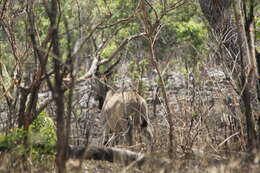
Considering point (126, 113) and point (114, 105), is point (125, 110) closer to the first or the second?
point (126, 113)

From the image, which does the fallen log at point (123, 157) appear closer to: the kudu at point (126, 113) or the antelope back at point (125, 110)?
the kudu at point (126, 113)

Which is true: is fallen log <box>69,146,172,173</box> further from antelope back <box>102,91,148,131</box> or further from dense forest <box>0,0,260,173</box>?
antelope back <box>102,91,148,131</box>

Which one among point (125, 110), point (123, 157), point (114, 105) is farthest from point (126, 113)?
point (123, 157)

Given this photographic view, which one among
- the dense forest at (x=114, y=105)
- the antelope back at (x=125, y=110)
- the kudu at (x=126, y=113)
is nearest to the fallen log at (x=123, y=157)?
the dense forest at (x=114, y=105)

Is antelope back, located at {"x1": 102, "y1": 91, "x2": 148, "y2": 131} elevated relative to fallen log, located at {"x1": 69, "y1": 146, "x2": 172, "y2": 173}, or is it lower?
elevated

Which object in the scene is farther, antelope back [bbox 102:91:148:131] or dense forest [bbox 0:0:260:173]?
antelope back [bbox 102:91:148:131]

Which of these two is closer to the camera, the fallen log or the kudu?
the fallen log

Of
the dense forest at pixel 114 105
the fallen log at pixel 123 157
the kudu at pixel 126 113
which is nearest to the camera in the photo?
the dense forest at pixel 114 105

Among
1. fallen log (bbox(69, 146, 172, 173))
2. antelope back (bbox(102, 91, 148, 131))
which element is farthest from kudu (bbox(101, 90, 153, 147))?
fallen log (bbox(69, 146, 172, 173))

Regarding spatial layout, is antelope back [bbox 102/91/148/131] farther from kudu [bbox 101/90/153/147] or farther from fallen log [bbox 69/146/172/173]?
fallen log [bbox 69/146/172/173]

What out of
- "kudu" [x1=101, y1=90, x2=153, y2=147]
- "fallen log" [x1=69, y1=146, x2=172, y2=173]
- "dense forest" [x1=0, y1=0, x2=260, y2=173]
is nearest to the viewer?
"dense forest" [x1=0, y1=0, x2=260, y2=173]

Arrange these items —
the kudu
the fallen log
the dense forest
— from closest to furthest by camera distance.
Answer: the dense forest → the fallen log → the kudu

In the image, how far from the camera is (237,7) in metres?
5.13

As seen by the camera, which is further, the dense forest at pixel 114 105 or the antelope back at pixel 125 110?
the antelope back at pixel 125 110
